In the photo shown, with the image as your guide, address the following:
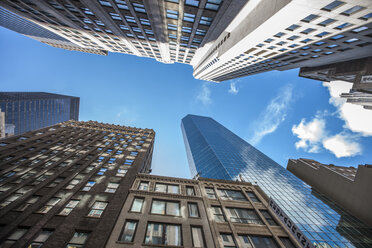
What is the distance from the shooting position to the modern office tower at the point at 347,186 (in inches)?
1120

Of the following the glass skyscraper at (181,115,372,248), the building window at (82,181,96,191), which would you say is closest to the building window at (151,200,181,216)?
the building window at (82,181,96,191)

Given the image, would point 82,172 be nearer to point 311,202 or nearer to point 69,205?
point 69,205

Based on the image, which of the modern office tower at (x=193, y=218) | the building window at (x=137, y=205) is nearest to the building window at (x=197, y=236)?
the modern office tower at (x=193, y=218)

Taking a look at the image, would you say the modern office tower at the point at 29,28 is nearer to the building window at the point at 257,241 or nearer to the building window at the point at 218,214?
the building window at the point at 218,214

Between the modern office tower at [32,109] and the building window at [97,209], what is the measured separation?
491ft

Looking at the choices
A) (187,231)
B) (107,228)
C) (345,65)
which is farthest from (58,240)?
(345,65)

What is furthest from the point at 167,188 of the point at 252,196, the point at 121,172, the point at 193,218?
the point at 252,196

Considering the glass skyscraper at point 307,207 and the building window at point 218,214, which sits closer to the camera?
the building window at point 218,214

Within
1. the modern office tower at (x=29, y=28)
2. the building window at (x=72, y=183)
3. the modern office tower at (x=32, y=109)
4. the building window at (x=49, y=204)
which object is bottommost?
the modern office tower at (x=32, y=109)

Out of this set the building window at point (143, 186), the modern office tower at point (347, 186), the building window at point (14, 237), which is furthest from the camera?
the modern office tower at point (347, 186)

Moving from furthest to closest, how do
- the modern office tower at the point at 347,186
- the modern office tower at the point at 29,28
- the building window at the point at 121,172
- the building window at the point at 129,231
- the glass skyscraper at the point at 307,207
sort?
the modern office tower at the point at 29,28 → the modern office tower at the point at 347,186 → the glass skyscraper at the point at 307,207 → the building window at the point at 121,172 → the building window at the point at 129,231

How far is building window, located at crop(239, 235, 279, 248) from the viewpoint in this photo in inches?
590

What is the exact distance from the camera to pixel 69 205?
1573cm

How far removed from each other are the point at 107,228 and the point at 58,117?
199397mm
